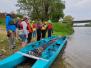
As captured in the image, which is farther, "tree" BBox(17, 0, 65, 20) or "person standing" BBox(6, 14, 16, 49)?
"tree" BBox(17, 0, 65, 20)

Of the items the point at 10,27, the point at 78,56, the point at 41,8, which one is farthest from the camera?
the point at 41,8

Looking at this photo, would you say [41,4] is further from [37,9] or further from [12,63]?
[12,63]

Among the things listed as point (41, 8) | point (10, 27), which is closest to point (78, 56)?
point (10, 27)

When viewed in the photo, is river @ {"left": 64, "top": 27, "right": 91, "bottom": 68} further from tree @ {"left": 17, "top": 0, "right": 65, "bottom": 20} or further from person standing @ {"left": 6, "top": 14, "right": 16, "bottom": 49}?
tree @ {"left": 17, "top": 0, "right": 65, "bottom": 20}

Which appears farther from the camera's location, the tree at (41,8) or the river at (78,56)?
the tree at (41,8)

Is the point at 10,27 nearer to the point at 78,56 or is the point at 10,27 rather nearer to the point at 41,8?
the point at 78,56

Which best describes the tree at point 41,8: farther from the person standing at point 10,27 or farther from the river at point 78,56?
the person standing at point 10,27

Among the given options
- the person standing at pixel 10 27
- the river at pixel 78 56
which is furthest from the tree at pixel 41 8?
the person standing at pixel 10 27

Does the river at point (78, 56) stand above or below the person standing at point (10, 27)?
below

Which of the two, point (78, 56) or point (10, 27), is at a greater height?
point (10, 27)

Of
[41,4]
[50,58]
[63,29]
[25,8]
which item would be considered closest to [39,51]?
[50,58]

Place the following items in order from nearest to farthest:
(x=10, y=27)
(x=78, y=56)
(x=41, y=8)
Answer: (x=10, y=27), (x=78, y=56), (x=41, y=8)

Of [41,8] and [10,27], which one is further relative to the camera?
[41,8]

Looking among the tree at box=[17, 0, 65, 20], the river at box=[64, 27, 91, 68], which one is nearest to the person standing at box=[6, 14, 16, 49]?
the river at box=[64, 27, 91, 68]
